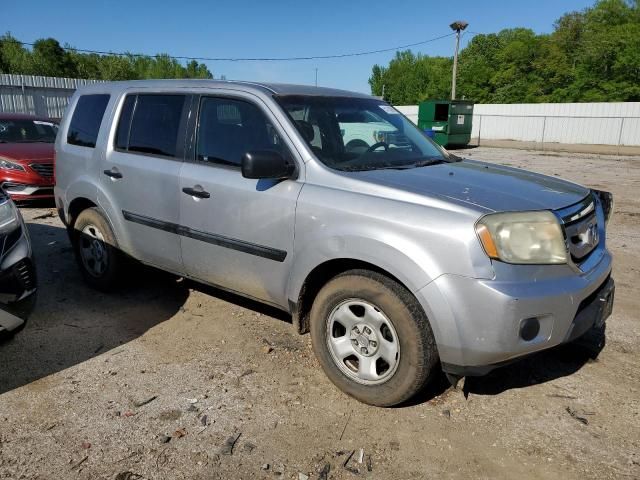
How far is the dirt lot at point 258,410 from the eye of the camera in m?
2.60

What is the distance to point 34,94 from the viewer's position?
72.8ft

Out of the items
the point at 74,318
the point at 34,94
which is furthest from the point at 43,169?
the point at 34,94

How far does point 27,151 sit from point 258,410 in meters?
7.78

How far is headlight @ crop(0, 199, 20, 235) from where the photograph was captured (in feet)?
11.2

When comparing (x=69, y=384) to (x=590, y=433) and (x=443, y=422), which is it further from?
(x=590, y=433)

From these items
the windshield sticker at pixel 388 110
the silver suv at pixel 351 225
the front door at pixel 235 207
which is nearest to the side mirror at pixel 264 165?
the silver suv at pixel 351 225

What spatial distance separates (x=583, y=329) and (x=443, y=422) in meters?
0.92

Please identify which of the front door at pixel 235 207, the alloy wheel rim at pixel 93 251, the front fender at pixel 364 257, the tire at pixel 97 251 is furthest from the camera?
the alloy wheel rim at pixel 93 251

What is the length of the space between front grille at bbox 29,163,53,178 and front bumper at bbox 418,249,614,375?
7.94 m

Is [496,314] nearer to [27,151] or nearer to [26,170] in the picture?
[26,170]

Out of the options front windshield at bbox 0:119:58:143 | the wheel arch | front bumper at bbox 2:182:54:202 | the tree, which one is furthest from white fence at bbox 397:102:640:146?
the tree

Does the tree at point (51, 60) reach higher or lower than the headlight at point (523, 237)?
higher

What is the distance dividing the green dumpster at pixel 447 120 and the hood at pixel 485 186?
70.5 feet

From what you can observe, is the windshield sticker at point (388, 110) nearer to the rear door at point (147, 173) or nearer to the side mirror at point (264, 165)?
the side mirror at point (264, 165)
